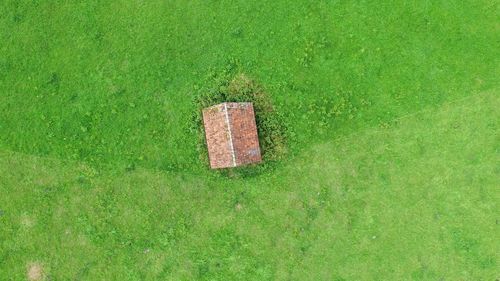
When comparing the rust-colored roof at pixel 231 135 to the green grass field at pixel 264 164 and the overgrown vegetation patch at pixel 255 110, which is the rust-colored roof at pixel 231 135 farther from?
the green grass field at pixel 264 164

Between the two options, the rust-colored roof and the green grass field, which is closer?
the rust-colored roof

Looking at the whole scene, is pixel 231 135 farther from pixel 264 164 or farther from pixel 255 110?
pixel 264 164

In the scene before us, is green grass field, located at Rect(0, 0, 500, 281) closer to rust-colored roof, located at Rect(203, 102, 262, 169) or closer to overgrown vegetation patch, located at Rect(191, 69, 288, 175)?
overgrown vegetation patch, located at Rect(191, 69, 288, 175)

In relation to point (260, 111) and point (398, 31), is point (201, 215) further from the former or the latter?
point (398, 31)

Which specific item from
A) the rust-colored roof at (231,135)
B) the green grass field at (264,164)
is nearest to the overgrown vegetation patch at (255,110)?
the green grass field at (264,164)

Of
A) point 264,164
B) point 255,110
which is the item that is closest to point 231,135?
point 255,110

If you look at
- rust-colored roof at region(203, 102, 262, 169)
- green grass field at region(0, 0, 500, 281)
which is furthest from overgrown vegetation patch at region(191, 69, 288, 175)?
rust-colored roof at region(203, 102, 262, 169)
